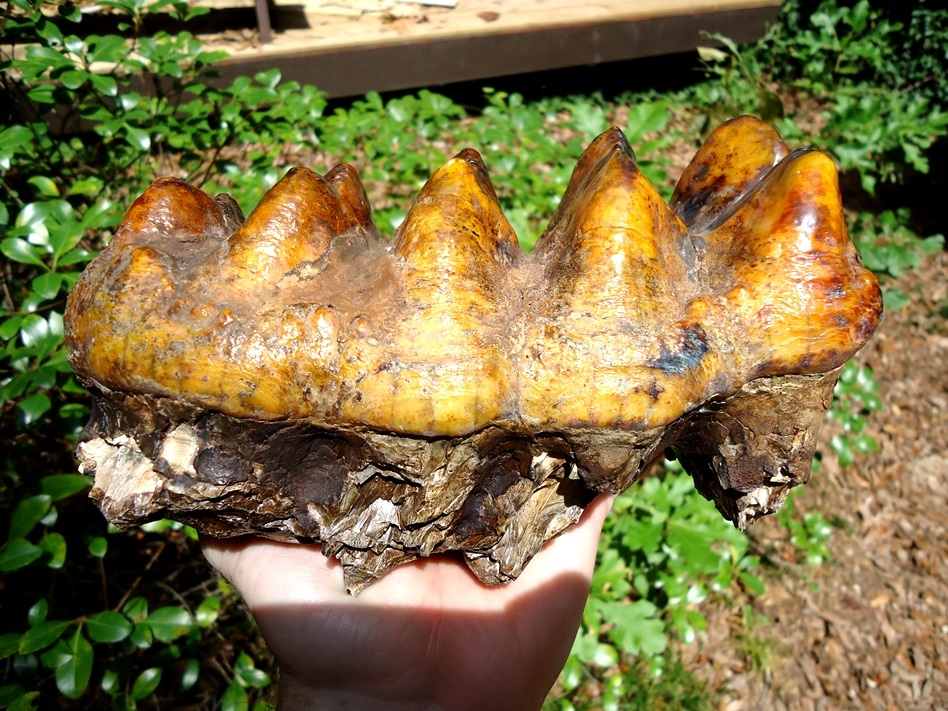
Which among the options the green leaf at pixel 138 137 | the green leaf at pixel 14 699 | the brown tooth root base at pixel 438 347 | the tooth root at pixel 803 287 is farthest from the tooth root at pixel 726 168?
the green leaf at pixel 14 699

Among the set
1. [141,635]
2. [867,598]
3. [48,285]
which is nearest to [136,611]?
[141,635]

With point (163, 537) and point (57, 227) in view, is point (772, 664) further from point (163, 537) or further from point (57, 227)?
point (57, 227)

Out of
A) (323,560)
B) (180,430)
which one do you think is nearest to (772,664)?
(323,560)

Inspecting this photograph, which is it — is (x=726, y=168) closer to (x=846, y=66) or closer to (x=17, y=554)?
(x=17, y=554)

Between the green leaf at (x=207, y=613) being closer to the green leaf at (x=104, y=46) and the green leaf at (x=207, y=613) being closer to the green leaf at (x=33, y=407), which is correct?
the green leaf at (x=33, y=407)

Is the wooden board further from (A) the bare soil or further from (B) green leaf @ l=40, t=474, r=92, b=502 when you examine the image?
(A) the bare soil

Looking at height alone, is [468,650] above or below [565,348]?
below
